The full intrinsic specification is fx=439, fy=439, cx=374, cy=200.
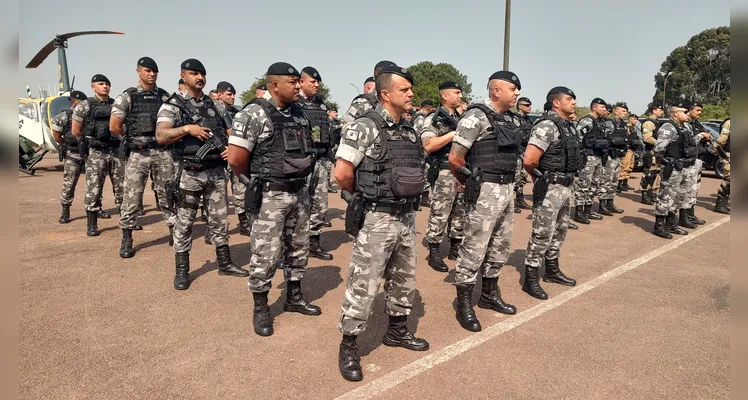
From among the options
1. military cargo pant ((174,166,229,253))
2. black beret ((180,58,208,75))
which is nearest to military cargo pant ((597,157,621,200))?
military cargo pant ((174,166,229,253))

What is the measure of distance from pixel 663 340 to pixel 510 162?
80.3 inches

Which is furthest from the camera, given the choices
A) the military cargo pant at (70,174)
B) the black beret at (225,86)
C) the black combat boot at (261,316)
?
the black beret at (225,86)

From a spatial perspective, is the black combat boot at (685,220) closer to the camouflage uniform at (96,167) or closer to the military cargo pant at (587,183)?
the military cargo pant at (587,183)

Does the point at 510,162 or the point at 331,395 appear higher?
the point at 510,162

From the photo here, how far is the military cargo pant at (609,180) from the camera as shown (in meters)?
9.53

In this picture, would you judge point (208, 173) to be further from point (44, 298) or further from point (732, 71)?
point (732, 71)

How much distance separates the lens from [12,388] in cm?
90

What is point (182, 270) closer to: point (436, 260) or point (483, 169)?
point (436, 260)

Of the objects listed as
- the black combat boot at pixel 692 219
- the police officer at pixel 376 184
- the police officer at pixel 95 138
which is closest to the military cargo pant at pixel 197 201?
the police officer at pixel 376 184

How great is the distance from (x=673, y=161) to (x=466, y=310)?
5.51 m

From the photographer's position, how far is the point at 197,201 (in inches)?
195

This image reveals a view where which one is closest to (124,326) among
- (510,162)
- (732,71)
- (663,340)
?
(510,162)

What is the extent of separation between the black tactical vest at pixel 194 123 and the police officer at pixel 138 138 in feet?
3.24

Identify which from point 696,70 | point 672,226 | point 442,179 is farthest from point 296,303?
point 696,70
